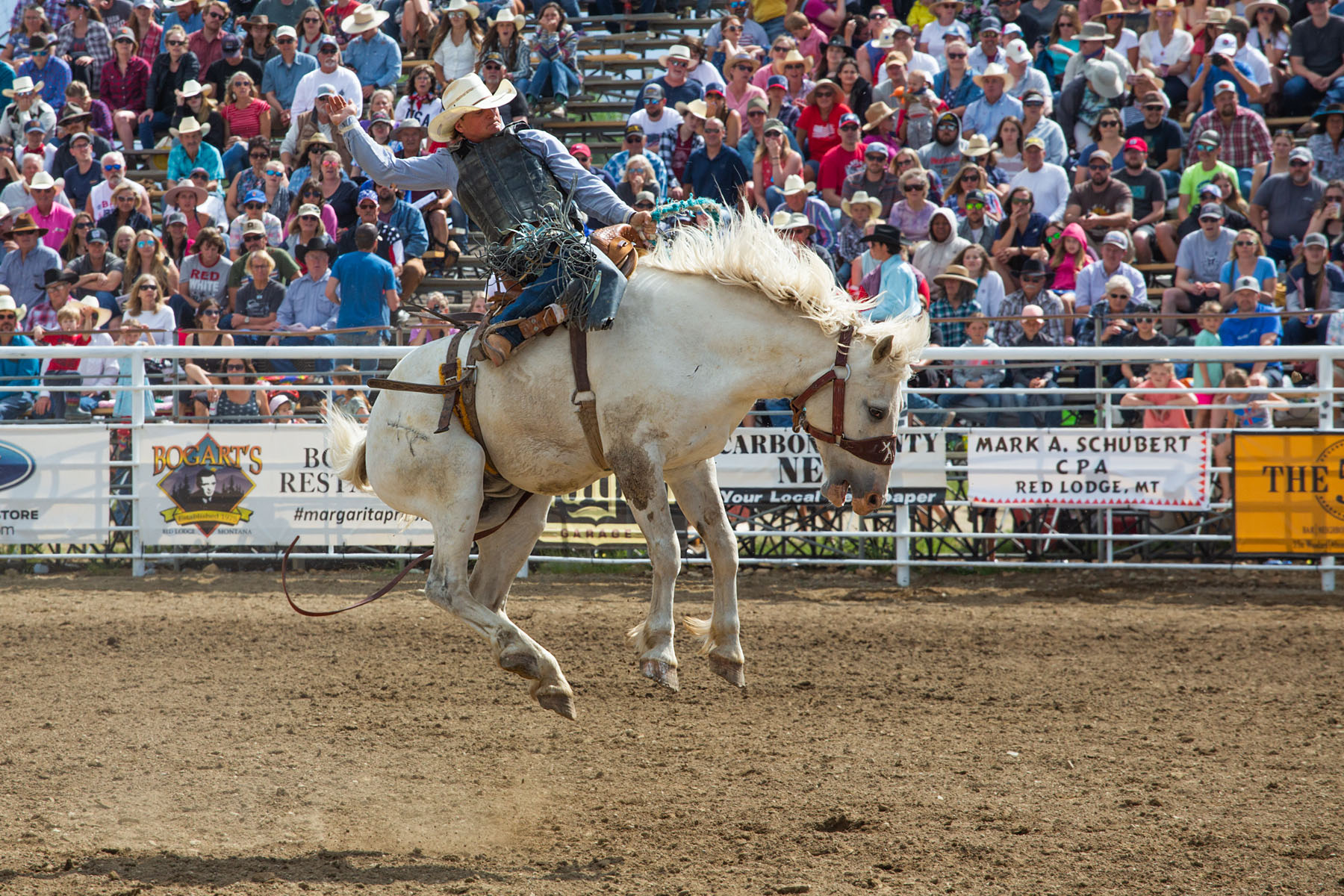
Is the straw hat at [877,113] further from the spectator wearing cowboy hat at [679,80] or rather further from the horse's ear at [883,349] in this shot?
the horse's ear at [883,349]

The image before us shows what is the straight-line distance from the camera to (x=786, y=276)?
488cm

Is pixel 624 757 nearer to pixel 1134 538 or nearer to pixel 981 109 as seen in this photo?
pixel 1134 538

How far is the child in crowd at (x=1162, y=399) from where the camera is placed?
9.23 meters

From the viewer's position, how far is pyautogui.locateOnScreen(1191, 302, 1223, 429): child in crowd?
926cm

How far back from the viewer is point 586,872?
422 centimetres

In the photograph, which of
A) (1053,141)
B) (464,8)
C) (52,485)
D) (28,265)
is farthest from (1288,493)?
(28,265)

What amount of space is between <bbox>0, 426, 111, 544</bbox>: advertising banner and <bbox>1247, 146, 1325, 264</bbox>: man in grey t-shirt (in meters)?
9.48

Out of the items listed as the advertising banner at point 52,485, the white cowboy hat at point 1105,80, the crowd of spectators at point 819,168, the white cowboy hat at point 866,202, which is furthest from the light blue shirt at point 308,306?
the white cowboy hat at point 1105,80

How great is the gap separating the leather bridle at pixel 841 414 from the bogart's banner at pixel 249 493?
5.06 metres

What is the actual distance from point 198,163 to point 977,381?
8.88 m

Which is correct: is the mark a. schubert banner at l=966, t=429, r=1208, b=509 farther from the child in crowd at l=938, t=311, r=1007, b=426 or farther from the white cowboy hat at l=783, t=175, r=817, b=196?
the white cowboy hat at l=783, t=175, r=817, b=196

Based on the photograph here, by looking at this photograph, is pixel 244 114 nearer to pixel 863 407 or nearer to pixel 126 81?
pixel 126 81

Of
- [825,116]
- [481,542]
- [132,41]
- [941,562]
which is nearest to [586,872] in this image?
[481,542]

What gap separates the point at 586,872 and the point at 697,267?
7.44ft
